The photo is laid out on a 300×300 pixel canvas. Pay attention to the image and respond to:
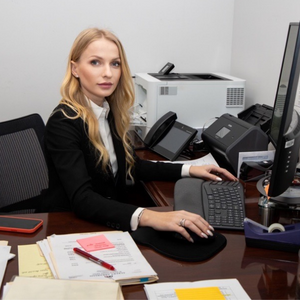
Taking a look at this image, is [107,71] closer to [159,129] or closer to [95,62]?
[95,62]

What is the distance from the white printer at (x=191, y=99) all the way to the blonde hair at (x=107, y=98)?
0.34 meters

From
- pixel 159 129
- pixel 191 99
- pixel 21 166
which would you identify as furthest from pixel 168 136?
pixel 21 166

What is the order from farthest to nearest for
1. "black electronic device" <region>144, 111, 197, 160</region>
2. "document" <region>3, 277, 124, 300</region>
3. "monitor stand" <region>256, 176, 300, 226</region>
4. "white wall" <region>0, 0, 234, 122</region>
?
"white wall" <region>0, 0, 234, 122</region> < "black electronic device" <region>144, 111, 197, 160</region> < "monitor stand" <region>256, 176, 300, 226</region> < "document" <region>3, 277, 124, 300</region>

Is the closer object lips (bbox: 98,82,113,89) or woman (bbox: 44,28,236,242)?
woman (bbox: 44,28,236,242)

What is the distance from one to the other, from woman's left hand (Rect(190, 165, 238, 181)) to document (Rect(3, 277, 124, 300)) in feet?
2.53

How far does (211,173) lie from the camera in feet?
5.51

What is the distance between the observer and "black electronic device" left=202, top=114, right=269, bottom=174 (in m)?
1.69

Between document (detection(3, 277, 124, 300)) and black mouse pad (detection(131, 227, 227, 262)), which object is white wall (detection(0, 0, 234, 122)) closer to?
black mouse pad (detection(131, 227, 227, 262))

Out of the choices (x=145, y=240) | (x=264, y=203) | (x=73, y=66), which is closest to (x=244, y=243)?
(x=264, y=203)

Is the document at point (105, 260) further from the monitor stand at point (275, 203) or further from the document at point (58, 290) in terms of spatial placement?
the monitor stand at point (275, 203)

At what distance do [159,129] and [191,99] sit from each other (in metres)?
0.26

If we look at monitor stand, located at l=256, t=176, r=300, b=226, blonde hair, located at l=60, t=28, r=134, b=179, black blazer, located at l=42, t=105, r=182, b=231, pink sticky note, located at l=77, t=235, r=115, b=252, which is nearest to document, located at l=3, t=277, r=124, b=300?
pink sticky note, located at l=77, t=235, r=115, b=252

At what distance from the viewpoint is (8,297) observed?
82 cm

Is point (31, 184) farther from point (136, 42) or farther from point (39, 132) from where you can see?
point (136, 42)
